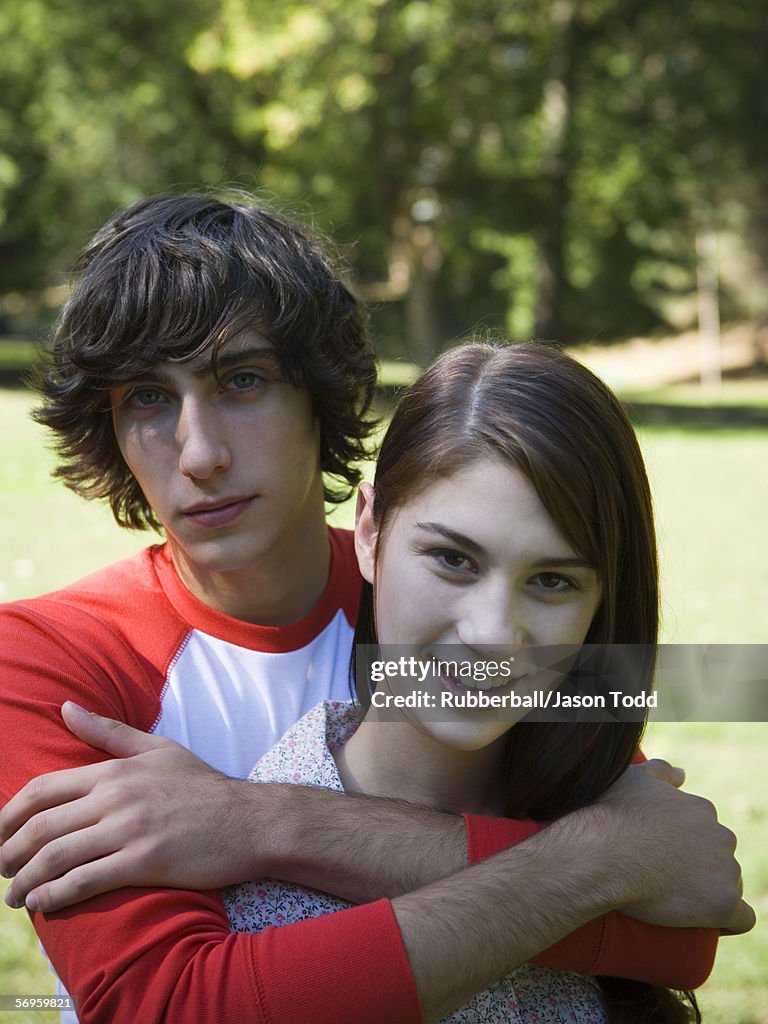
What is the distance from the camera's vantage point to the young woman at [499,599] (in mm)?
1995

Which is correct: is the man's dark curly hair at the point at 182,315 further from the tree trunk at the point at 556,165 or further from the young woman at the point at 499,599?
the tree trunk at the point at 556,165

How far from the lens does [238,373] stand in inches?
105

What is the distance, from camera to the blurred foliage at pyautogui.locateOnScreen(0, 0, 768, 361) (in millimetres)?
18766

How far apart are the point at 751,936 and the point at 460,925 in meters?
2.84

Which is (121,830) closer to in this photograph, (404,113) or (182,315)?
(182,315)

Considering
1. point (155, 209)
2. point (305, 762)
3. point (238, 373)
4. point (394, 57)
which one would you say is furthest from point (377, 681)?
point (394, 57)

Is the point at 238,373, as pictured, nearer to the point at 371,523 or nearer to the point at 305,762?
the point at 371,523

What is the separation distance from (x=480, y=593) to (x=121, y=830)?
0.71 meters

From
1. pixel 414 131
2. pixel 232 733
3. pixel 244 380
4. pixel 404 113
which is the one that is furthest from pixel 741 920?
pixel 414 131

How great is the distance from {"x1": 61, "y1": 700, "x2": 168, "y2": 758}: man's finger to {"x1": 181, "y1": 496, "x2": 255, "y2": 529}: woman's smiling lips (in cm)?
58

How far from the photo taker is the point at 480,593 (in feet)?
6.50

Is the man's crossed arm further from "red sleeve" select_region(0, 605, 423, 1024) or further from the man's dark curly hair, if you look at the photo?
the man's dark curly hair

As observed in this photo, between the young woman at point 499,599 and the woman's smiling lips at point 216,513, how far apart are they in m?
0.40

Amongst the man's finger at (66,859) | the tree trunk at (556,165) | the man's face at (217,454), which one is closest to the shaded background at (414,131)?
the tree trunk at (556,165)
